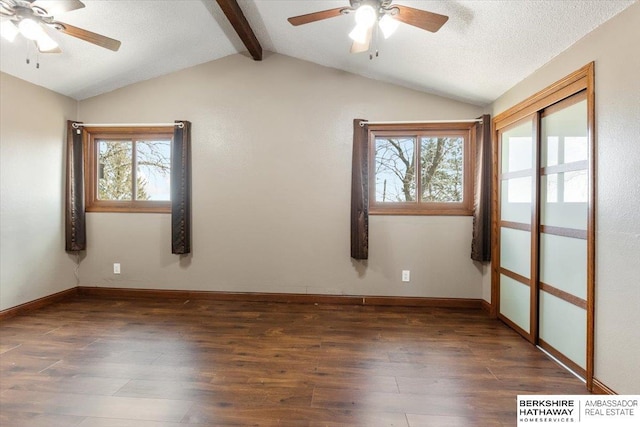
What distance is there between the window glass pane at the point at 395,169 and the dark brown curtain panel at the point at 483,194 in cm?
69

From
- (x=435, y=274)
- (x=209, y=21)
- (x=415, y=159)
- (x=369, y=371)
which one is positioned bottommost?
(x=369, y=371)

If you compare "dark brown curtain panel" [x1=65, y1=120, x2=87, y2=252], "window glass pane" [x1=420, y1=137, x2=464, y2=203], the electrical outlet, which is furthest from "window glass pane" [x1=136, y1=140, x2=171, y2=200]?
"window glass pane" [x1=420, y1=137, x2=464, y2=203]

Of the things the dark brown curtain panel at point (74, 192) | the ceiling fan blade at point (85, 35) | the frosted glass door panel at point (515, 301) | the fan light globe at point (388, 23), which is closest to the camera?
the fan light globe at point (388, 23)

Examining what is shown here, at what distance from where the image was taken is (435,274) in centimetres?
359

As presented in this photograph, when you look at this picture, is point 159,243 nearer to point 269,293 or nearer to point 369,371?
point 269,293

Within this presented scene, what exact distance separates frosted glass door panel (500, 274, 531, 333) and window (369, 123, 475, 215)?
0.90 m

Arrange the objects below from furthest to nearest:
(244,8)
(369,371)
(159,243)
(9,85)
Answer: (159,243) < (9,85) < (244,8) < (369,371)

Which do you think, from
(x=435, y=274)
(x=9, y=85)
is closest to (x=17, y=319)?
(x=9, y=85)

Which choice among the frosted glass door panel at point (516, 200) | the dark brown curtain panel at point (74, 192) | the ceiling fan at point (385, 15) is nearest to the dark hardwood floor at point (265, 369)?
the dark brown curtain panel at point (74, 192)

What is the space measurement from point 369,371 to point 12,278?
3.67 m

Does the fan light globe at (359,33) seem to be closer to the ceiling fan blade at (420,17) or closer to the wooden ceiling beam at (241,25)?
the ceiling fan blade at (420,17)

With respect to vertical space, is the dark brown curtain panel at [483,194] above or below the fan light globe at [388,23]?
below

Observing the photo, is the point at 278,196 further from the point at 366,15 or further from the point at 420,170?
the point at 366,15

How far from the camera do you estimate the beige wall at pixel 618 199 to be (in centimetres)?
166
